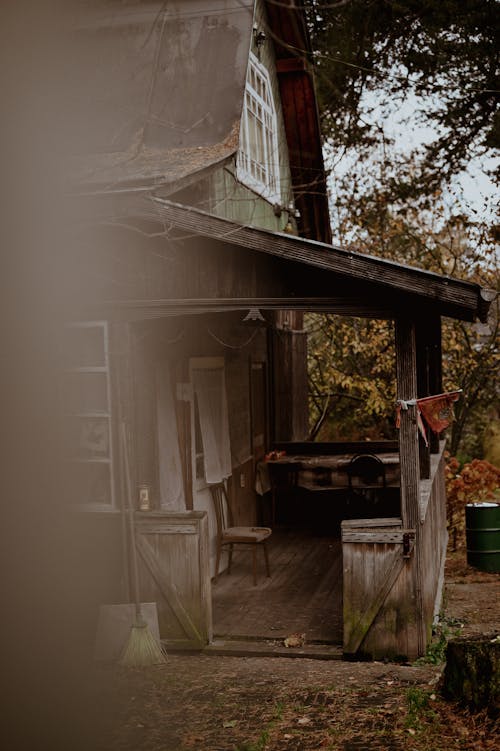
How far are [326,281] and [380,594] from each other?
2.82 metres

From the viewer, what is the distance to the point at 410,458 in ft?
26.1

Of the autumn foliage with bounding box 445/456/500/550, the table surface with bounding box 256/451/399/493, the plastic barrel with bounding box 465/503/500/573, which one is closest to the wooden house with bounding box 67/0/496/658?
the table surface with bounding box 256/451/399/493

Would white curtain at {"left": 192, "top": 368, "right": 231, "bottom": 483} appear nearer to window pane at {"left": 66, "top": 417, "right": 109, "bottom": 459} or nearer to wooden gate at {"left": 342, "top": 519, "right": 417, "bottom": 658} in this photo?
window pane at {"left": 66, "top": 417, "right": 109, "bottom": 459}

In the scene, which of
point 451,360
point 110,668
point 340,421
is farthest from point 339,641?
point 340,421

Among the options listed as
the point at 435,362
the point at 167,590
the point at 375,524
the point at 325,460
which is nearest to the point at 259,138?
the point at 435,362

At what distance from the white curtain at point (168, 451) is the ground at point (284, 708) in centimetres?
175

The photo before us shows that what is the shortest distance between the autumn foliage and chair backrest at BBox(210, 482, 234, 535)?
467 centimetres

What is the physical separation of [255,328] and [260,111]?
10.6 ft

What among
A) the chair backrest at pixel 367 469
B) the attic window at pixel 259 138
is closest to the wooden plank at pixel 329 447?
the chair backrest at pixel 367 469

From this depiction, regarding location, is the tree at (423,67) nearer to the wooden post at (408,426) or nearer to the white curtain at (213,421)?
the white curtain at (213,421)

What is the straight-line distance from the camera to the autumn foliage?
46.9 ft

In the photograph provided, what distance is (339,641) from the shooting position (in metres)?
8.27

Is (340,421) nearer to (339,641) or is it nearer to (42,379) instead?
(339,641)

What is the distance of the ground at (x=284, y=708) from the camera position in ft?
19.7
